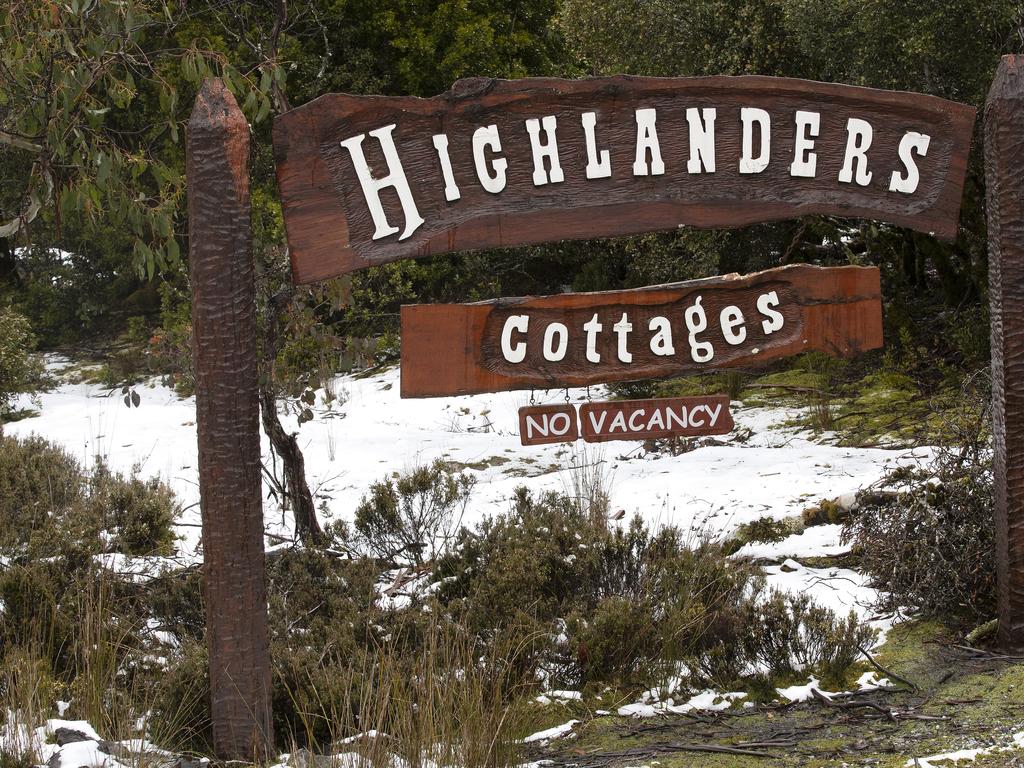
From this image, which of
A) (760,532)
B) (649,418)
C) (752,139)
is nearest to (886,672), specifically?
(649,418)

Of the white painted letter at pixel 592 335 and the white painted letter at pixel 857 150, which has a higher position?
the white painted letter at pixel 857 150

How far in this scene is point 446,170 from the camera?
3.94m

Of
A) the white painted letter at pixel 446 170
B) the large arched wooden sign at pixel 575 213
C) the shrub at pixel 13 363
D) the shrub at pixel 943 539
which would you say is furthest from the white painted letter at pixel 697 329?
the shrub at pixel 13 363

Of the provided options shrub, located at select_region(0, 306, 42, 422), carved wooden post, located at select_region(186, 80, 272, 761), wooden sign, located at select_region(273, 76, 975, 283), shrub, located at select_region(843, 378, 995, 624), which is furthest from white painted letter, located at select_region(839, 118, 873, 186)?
shrub, located at select_region(0, 306, 42, 422)

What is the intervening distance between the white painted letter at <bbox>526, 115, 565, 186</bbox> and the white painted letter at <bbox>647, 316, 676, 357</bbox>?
0.63 metres

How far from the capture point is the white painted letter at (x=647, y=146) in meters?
4.04

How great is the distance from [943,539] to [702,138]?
2192mm

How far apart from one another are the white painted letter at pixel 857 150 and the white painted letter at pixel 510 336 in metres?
1.37

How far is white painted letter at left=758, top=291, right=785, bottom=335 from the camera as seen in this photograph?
4.04m

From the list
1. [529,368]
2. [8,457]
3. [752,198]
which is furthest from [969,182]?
[8,457]

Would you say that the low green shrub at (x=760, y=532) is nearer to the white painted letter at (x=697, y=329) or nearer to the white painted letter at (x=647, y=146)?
the white painted letter at (x=697, y=329)

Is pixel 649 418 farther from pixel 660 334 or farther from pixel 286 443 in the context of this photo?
pixel 286 443

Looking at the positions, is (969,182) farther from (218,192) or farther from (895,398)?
(218,192)

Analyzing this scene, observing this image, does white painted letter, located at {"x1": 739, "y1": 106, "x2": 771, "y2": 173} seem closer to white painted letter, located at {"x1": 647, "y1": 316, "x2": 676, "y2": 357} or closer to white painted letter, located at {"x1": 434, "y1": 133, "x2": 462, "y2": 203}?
white painted letter, located at {"x1": 647, "y1": 316, "x2": 676, "y2": 357}
